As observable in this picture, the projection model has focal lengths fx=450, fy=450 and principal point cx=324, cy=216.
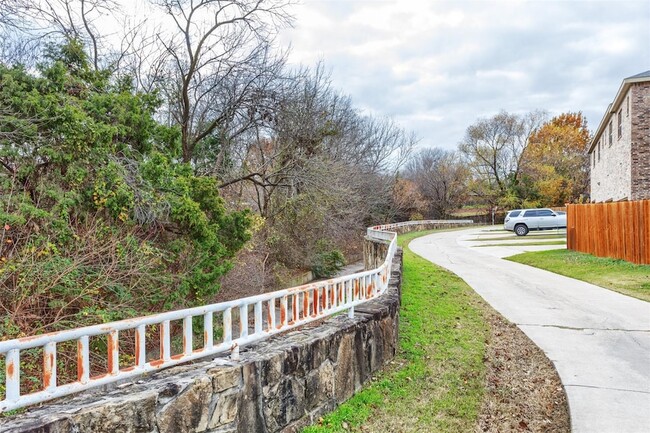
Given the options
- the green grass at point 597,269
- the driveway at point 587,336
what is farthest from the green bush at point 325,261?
the driveway at point 587,336

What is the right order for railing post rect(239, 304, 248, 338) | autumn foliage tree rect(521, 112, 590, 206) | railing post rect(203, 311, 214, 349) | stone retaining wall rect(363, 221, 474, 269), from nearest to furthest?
railing post rect(203, 311, 214, 349) < railing post rect(239, 304, 248, 338) < stone retaining wall rect(363, 221, 474, 269) < autumn foliage tree rect(521, 112, 590, 206)

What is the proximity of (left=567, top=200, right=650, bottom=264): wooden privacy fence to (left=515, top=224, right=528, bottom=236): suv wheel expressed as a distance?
8.10 m

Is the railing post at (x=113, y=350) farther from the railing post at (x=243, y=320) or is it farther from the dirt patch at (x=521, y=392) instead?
the dirt patch at (x=521, y=392)

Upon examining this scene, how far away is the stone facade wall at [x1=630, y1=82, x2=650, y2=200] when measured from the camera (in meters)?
15.2

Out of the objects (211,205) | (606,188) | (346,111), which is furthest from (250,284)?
(346,111)

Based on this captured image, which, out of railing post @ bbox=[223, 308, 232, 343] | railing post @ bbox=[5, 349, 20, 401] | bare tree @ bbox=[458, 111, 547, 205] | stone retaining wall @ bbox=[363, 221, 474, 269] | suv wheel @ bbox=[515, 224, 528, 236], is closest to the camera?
railing post @ bbox=[5, 349, 20, 401]

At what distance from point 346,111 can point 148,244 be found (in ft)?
82.8

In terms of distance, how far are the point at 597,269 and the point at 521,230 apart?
45.4 ft

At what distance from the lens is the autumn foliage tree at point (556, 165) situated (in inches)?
1719

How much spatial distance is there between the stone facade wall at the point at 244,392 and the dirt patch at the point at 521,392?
3.85ft

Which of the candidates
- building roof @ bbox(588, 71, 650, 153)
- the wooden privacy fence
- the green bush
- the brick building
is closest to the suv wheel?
the brick building

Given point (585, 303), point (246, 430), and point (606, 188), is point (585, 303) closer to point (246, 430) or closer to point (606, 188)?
point (246, 430)

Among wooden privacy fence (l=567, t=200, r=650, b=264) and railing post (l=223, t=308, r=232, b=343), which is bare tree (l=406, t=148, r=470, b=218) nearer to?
wooden privacy fence (l=567, t=200, r=650, b=264)

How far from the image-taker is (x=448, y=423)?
12.2ft
